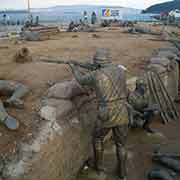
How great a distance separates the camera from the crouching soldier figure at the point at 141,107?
5.79 metres

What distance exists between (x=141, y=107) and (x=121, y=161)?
1.76 meters

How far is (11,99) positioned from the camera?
4.70 meters

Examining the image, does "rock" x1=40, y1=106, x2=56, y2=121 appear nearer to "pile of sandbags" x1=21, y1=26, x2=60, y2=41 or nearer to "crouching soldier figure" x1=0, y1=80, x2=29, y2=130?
"crouching soldier figure" x1=0, y1=80, x2=29, y2=130

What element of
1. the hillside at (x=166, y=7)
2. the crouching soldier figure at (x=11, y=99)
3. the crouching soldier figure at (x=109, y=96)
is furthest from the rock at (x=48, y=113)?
the hillside at (x=166, y=7)

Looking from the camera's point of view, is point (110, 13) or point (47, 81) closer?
point (47, 81)

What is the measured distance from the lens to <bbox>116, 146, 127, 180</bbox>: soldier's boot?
4.55 metres

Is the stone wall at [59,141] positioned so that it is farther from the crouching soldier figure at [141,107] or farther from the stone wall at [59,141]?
the crouching soldier figure at [141,107]

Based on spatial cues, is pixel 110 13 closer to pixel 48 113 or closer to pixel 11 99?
pixel 11 99

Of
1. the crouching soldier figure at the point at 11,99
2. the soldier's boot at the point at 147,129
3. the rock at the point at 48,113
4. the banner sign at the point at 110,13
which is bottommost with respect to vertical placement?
the soldier's boot at the point at 147,129

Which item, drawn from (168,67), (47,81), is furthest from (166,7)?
(47,81)

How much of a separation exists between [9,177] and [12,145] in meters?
0.39

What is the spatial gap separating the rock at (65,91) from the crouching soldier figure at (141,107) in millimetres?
1012

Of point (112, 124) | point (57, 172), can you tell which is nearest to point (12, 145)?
point (57, 172)

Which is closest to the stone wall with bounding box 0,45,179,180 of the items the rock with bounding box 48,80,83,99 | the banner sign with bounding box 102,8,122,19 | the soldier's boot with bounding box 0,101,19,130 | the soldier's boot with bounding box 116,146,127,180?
the rock with bounding box 48,80,83,99
